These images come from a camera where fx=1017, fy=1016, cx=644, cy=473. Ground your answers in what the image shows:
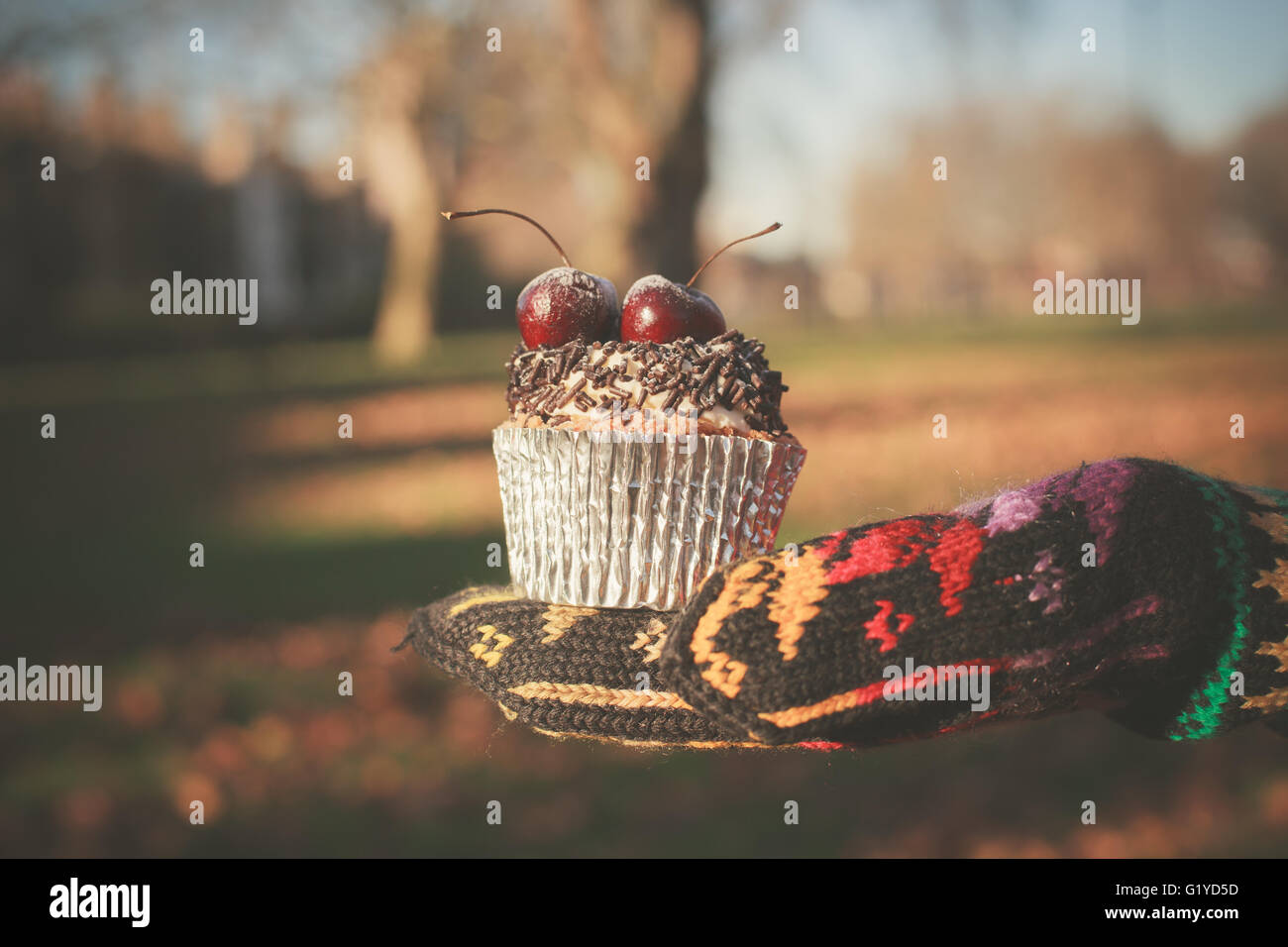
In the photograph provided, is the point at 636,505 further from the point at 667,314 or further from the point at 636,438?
the point at 667,314

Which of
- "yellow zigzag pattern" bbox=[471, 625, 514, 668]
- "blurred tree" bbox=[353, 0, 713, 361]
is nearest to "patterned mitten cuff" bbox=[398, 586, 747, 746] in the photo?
"yellow zigzag pattern" bbox=[471, 625, 514, 668]

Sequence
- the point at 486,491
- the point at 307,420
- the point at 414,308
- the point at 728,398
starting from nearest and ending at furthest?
the point at 728,398 → the point at 486,491 → the point at 307,420 → the point at 414,308

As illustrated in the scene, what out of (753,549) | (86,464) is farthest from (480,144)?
(753,549)

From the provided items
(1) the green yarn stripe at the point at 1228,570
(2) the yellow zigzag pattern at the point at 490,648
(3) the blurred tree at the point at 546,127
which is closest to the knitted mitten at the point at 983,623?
(1) the green yarn stripe at the point at 1228,570

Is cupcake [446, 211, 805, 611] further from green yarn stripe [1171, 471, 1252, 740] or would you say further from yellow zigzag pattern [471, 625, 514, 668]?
green yarn stripe [1171, 471, 1252, 740]

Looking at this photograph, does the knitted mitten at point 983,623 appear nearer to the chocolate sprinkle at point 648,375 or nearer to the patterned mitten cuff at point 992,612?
the patterned mitten cuff at point 992,612

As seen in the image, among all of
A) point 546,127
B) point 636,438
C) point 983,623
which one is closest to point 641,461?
point 636,438

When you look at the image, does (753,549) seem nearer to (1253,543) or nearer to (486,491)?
(1253,543)
